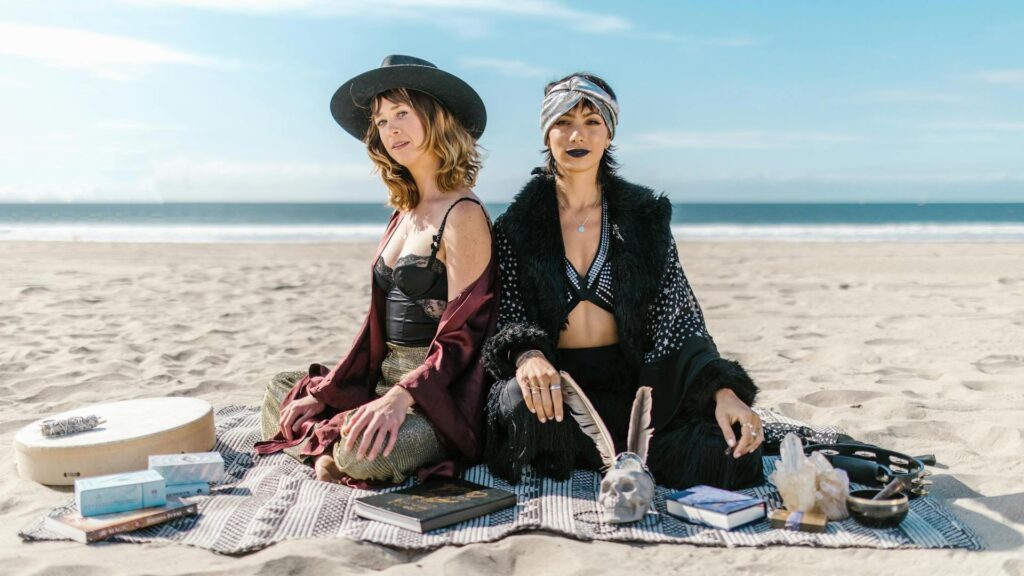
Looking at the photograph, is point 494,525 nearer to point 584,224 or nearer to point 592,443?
point 592,443

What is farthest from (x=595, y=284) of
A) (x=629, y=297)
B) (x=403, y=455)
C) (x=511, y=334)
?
(x=403, y=455)

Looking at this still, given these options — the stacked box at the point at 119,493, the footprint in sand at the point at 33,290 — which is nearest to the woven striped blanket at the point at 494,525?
the stacked box at the point at 119,493

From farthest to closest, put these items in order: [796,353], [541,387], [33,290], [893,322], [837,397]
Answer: [33,290] → [893,322] → [796,353] → [837,397] → [541,387]

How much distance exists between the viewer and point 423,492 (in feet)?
10.5

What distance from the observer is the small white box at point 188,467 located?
3.32 metres

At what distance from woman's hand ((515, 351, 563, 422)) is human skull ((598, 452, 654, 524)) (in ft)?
1.13

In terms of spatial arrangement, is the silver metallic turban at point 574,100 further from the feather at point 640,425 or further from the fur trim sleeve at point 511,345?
the feather at point 640,425

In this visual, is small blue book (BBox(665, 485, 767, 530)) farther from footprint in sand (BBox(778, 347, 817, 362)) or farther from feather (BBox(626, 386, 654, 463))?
footprint in sand (BBox(778, 347, 817, 362))

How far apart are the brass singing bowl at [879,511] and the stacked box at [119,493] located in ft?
7.90

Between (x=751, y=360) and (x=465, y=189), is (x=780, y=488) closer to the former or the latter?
(x=465, y=189)

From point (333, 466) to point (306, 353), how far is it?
3069mm

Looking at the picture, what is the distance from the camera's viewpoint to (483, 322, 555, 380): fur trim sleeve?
3.37 meters

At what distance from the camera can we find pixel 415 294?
3.67 meters

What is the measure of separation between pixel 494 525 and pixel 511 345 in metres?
0.72
